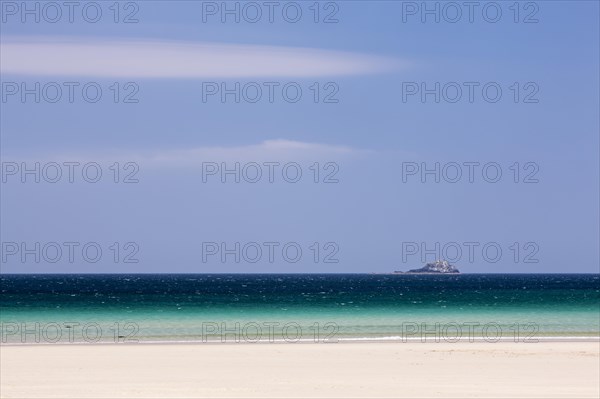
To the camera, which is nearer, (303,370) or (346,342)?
(303,370)

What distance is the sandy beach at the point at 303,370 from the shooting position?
70.0ft

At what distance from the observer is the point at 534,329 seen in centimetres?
4447

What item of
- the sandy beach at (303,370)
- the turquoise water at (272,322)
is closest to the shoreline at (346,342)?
the turquoise water at (272,322)

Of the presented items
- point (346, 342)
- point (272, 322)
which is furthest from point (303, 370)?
point (272, 322)

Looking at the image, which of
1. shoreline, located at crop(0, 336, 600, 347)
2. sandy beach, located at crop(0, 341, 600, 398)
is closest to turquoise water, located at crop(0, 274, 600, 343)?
shoreline, located at crop(0, 336, 600, 347)

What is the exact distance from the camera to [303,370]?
82.3 feet

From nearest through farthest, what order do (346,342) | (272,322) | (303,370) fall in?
(303,370) < (346,342) < (272,322)

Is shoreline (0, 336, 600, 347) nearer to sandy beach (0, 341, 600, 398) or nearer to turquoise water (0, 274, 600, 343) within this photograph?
turquoise water (0, 274, 600, 343)

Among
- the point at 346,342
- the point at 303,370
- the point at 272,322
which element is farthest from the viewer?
the point at 272,322

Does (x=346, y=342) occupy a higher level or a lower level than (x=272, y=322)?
higher

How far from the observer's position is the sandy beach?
21.3 meters

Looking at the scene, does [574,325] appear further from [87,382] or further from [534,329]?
[87,382]

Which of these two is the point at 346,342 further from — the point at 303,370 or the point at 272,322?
the point at 272,322

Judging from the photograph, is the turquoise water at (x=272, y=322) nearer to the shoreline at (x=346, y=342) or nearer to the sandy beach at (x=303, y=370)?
the shoreline at (x=346, y=342)
